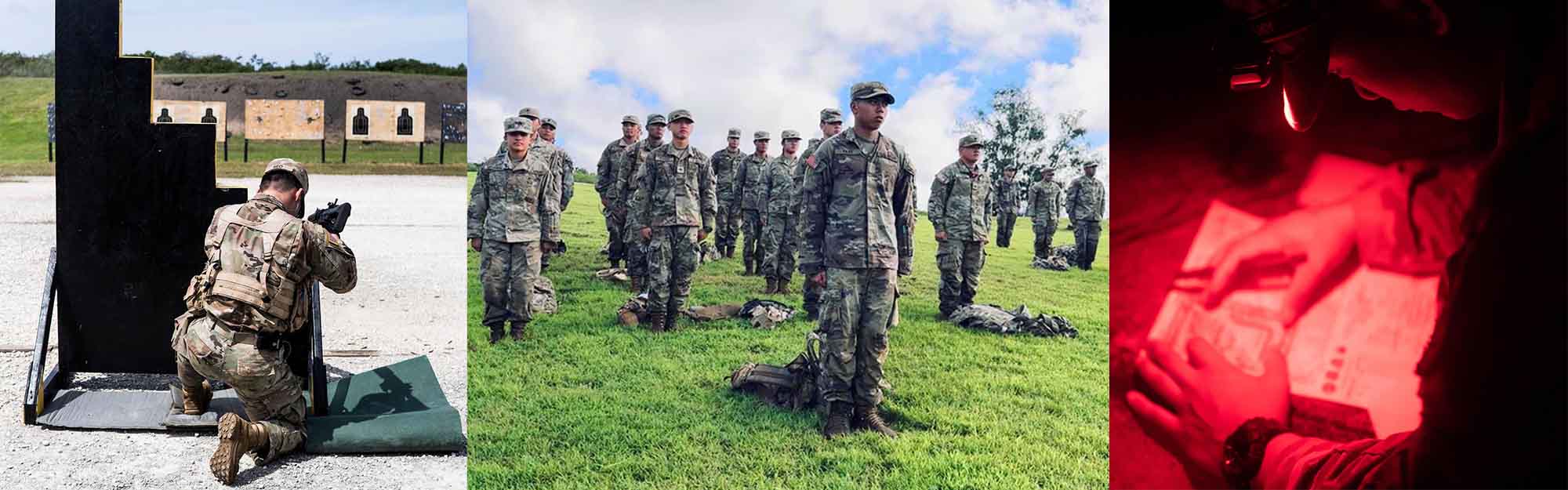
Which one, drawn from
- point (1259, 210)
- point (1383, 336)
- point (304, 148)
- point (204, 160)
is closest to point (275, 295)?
point (204, 160)

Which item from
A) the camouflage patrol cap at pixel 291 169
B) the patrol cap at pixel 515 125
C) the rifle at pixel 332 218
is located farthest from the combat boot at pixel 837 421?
the camouflage patrol cap at pixel 291 169

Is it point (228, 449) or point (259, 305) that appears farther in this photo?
point (259, 305)

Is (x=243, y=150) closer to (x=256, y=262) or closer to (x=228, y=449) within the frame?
(x=256, y=262)

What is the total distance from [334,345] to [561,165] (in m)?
3.38

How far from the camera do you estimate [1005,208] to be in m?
4.17

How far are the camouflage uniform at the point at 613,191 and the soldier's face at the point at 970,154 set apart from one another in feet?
4.06

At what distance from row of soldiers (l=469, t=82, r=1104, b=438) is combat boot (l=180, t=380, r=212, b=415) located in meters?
1.62

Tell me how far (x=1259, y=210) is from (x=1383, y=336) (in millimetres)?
455

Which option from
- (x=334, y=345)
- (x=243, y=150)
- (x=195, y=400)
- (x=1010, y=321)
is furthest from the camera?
(x=243, y=150)

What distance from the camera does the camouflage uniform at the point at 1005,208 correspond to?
4.12 meters

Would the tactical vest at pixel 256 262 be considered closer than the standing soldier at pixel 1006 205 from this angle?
No

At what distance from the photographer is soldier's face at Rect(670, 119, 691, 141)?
4316 mm

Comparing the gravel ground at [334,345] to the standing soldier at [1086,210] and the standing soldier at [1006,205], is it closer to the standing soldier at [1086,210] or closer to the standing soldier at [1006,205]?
the standing soldier at [1006,205]

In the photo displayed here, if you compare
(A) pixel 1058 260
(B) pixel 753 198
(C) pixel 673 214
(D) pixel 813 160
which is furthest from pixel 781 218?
(A) pixel 1058 260
